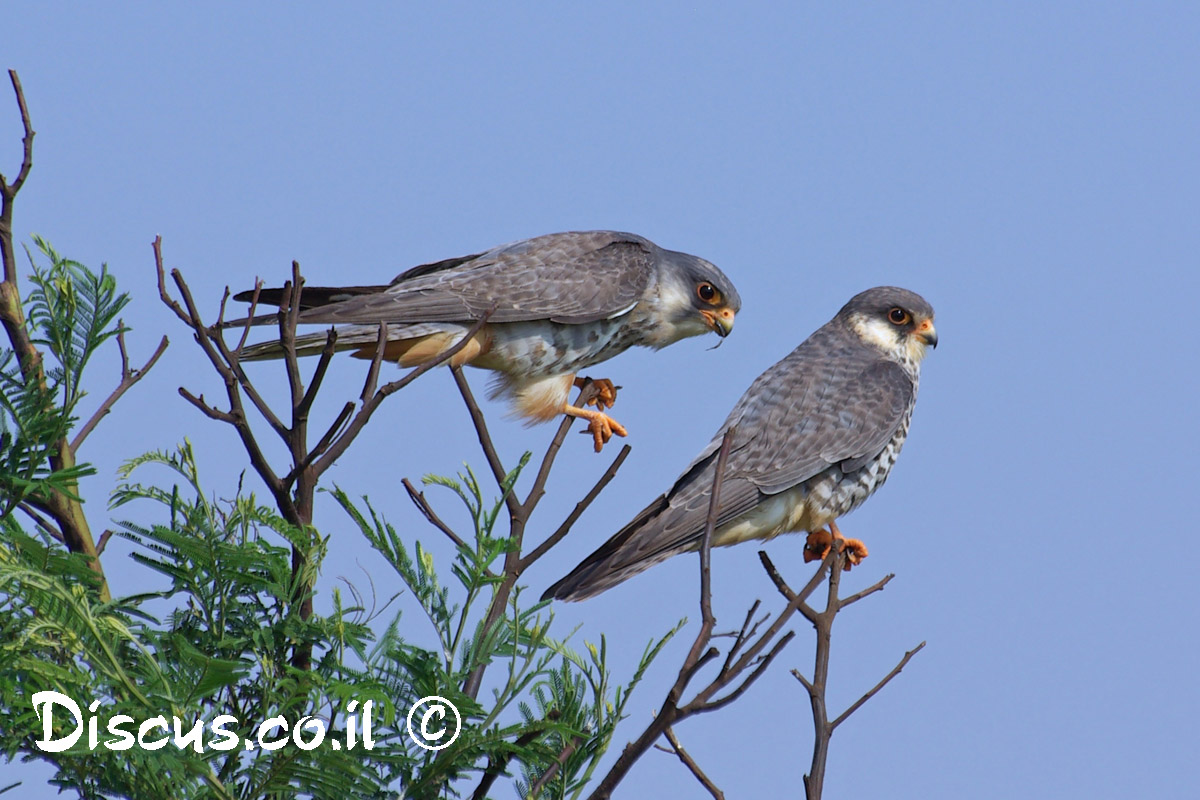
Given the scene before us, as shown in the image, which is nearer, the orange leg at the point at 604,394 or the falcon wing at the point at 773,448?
the falcon wing at the point at 773,448

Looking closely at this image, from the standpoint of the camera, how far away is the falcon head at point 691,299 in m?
5.02

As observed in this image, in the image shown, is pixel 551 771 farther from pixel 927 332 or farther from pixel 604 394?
pixel 927 332

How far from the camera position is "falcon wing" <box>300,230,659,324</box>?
4.59 meters

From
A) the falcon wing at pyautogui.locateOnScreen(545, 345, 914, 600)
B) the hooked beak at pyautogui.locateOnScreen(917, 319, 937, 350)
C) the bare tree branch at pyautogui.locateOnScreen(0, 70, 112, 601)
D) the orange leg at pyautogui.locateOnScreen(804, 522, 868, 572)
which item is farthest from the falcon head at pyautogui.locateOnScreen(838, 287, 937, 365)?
the bare tree branch at pyautogui.locateOnScreen(0, 70, 112, 601)

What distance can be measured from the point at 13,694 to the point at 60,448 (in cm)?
64

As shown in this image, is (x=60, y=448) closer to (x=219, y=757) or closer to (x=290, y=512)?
(x=290, y=512)

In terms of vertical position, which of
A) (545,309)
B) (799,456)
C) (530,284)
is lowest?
(799,456)

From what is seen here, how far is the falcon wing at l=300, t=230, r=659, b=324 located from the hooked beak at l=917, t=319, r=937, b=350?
1174 mm

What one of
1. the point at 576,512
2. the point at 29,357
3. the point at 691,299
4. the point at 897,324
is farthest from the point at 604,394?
the point at 29,357

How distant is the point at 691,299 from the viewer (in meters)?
5.05

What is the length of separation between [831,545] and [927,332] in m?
1.17

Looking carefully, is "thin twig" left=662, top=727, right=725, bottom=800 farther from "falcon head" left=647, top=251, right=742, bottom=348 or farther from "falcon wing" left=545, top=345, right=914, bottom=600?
"falcon head" left=647, top=251, right=742, bottom=348

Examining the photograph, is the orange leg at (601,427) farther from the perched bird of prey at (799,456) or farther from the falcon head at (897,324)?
the falcon head at (897,324)

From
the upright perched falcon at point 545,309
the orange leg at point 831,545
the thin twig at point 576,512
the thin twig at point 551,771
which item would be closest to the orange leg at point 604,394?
the upright perched falcon at point 545,309
